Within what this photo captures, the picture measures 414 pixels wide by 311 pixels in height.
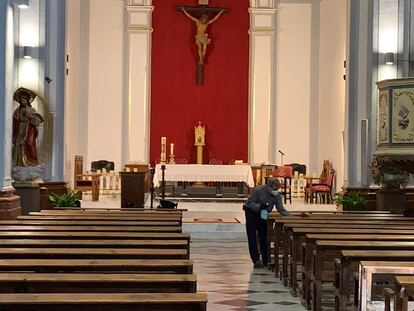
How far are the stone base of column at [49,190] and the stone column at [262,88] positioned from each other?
631cm

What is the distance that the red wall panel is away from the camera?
1944 cm

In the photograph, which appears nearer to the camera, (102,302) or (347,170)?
(102,302)

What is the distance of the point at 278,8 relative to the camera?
758 inches

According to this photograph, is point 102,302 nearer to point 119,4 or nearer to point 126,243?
point 126,243

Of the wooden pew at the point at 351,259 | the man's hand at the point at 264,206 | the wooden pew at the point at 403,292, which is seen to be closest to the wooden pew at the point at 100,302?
the wooden pew at the point at 403,292

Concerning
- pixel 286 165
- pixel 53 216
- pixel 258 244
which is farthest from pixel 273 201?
pixel 286 165

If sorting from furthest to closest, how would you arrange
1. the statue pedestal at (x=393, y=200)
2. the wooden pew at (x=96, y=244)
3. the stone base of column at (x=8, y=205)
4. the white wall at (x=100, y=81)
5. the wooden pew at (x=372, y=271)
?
the white wall at (x=100, y=81)
the statue pedestal at (x=393, y=200)
the stone base of column at (x=8, y=205)
the wooden pew at (x=96, y=244)
the wooden pew at (x=372, y=271)

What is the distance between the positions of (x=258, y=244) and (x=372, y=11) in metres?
5.56

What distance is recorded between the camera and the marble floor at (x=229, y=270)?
22.3 ft

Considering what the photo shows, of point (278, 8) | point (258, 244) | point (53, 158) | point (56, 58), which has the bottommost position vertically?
point (258, 244)

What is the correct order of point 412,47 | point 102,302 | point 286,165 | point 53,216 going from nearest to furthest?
point 102,302 < point 53,216 < point 412,47 < point 286,165

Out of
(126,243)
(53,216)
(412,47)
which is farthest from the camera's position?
(412,47)

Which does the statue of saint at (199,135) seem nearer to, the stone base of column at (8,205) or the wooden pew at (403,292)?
the stone base of column at (8,205)

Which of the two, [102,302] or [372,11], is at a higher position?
[372,11]
